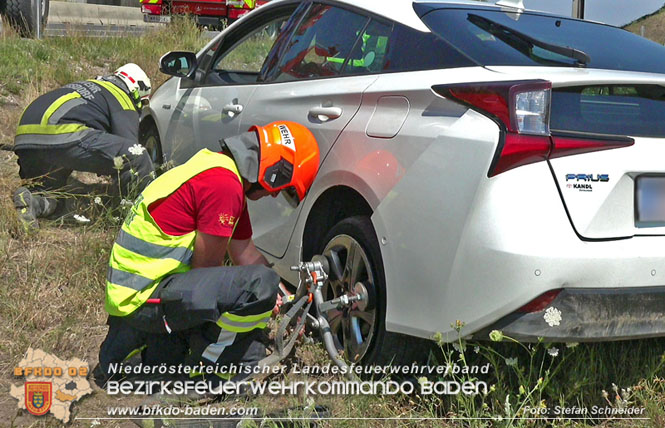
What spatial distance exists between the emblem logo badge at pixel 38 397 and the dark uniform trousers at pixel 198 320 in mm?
246

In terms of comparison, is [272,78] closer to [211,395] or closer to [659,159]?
[211,395]

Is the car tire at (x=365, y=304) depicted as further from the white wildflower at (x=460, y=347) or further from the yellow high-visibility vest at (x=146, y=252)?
the yellow high-visibility vest at (x=146, y=252)

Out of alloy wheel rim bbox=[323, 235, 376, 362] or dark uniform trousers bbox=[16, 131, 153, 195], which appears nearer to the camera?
alloy wheel rim bbox=[323, 235, 376, 362]

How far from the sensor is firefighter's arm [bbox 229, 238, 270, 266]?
349 cm

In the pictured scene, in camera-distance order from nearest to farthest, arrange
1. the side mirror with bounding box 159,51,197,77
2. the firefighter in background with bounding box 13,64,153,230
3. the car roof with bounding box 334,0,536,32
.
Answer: the car roof with bounding box 334,0,536,32 → the side mirror with bounding box 159,51,197,77 → the firefighter in background with bounding box 13,64,153,230

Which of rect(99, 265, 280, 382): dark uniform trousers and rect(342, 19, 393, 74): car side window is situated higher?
rect(342, 19, 393, 74): car side window

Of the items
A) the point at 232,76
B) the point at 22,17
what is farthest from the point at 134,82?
the point at 22,17

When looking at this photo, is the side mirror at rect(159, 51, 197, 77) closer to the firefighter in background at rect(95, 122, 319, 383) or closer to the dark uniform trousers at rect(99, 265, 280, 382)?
the firefighter in background at rect(95, 122, 319, 383)

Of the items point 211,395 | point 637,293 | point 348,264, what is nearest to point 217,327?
point 211,395

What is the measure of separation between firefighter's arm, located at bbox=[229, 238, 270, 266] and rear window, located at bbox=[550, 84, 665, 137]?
60.7 inches

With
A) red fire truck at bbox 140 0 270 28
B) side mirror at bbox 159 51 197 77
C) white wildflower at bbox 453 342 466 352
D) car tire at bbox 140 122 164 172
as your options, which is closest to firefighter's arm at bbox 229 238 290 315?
white wildflower at bbox 453 342 466 352

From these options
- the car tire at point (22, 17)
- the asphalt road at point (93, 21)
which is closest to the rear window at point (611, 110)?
the asphalt road at point (93, 21)

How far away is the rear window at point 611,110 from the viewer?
2.52 metres

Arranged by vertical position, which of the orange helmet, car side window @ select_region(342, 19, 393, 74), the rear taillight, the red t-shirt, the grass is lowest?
the grass
